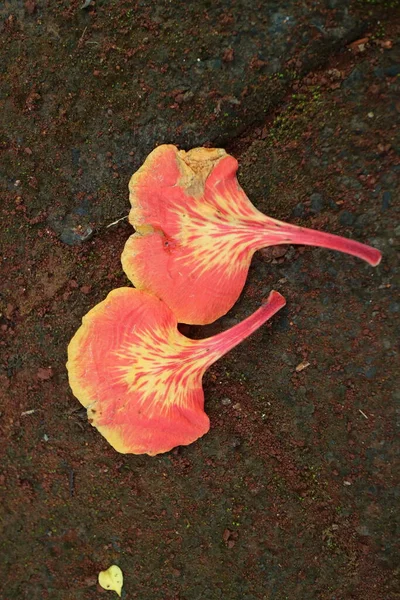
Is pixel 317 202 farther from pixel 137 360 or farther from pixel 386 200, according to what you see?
pixel 137 360

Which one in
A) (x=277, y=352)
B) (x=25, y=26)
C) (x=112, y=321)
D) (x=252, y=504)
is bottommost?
(x=252, y=504)

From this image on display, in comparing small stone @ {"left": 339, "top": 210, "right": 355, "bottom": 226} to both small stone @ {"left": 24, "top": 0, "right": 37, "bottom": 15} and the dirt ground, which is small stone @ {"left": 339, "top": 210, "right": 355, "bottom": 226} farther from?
small stone @ {"left": 24, "top": 0, "right": 37, "bottom": 15}

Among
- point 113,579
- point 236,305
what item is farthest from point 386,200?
point 113,579

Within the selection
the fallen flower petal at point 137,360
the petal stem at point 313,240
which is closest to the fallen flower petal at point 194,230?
the petal stem at point 313,240

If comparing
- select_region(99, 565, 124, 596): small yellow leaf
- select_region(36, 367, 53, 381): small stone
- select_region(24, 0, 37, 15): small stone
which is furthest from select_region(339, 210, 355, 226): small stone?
select_region(99, 565, 124, 596): small yellow leaf

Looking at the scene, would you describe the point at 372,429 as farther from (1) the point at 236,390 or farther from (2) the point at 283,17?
(2) the point at 283,17

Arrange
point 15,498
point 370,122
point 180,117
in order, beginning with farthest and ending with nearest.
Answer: point 15,498, point 180,117, point 370,122

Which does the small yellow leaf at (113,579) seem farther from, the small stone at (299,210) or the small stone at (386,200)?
the small stone at (386,200)

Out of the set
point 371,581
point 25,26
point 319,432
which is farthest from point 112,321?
point 371,581
